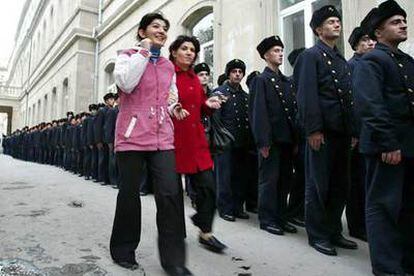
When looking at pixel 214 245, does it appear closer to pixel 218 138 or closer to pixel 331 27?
pixel 218 138

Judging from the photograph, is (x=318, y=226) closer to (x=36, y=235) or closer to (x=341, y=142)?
(x=341, y=142)

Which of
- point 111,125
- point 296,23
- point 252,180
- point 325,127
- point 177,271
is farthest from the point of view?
point 111,125

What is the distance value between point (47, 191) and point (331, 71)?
5.63m

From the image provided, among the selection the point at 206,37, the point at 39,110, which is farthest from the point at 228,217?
the point at 39,110

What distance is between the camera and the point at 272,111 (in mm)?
4203

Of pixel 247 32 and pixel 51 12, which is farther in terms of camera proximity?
pixel 51 12

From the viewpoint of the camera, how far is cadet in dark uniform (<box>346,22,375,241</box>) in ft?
13.5

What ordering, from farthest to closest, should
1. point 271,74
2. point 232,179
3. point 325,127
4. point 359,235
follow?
point 232,179 → point 271,74 → point 359,235 → point 325,127

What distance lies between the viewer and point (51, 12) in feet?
90.4

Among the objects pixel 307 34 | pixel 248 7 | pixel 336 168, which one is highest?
pixel 248 7

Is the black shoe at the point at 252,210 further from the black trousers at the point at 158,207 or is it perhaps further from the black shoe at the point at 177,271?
the black shoe at the point at 177,271

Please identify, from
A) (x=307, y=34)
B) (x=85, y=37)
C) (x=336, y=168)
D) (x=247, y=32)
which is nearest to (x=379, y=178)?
(x=336, y=168)

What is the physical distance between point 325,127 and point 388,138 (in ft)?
2.73

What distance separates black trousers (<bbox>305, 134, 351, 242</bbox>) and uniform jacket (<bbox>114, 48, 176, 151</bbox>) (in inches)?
53.5
